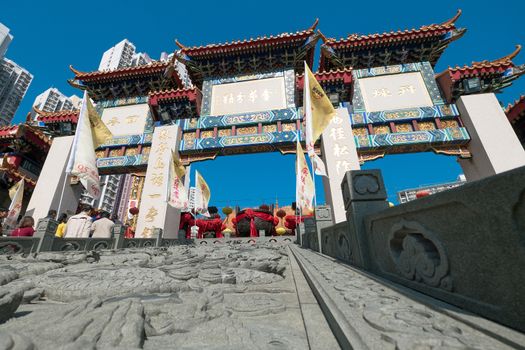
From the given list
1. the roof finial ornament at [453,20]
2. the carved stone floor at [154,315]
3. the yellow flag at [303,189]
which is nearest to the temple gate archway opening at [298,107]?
the roof finial ornament at [453,20]

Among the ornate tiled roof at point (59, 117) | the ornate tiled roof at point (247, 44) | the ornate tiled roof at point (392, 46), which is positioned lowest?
the ornate tiled roof at point (59, 117)

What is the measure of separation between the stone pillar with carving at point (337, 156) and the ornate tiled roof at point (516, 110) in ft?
22.9

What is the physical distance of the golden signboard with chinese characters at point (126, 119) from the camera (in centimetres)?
1153

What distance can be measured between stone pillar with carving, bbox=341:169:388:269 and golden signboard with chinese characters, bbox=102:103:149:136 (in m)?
11.6

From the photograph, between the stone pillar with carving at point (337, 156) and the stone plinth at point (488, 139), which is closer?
the stone plinth at point (488, 139)

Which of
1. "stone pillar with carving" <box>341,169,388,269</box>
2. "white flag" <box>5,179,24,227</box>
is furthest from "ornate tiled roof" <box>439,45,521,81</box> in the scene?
"white flag" <box>5,179,24,227</box>

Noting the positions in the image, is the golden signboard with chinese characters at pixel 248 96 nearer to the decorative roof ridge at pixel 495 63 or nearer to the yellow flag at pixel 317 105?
the yellow flag at pixel 317 105

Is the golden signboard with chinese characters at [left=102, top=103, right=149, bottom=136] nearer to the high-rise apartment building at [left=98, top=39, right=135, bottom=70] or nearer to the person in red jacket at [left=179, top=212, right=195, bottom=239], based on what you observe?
the person in red jacket at [left=179, top=212, right=195, bottom=239]

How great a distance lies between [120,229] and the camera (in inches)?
233

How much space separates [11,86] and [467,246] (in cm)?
7465

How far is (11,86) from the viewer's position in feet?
157

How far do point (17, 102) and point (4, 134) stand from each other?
181ft

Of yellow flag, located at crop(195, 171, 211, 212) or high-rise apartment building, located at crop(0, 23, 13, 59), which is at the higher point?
high-rise apartment building, located at crop(0, 23, 13, 59)

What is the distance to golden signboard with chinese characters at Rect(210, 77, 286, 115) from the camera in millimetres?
11156
